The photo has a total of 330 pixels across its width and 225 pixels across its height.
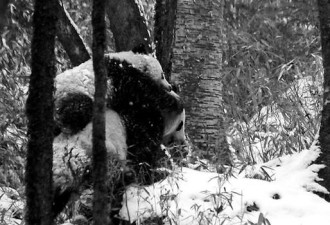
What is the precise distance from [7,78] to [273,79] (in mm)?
3095

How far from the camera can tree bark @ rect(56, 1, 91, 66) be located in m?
4.90

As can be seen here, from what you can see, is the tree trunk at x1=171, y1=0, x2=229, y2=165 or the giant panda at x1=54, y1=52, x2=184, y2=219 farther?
the tree trunk at x1=171, y1=0, x2=229, y2=165

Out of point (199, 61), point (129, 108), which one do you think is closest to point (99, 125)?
point (129, 108)

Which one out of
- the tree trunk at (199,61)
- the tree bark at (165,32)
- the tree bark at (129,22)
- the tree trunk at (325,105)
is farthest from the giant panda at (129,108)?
the tree trunk at (199,61)

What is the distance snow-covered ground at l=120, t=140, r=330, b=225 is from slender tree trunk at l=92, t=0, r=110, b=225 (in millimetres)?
1194

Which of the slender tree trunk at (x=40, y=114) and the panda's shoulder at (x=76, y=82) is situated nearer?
the slender tree trunk at (x=40, y=114)

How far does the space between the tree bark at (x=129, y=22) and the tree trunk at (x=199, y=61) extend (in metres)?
0.82

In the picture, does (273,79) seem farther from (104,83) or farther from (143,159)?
(104,83)

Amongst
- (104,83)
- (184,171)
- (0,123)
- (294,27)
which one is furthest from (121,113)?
(294,27)

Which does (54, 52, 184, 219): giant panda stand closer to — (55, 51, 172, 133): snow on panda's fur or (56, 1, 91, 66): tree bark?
(55, 51, 172, 133): snow on panda's fur

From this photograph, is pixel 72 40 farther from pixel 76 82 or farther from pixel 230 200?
pixel 230 200

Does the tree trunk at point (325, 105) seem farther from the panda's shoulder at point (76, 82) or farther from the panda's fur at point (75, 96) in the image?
the panda's shoulder at point (76, 82)

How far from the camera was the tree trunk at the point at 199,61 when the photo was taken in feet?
17.2

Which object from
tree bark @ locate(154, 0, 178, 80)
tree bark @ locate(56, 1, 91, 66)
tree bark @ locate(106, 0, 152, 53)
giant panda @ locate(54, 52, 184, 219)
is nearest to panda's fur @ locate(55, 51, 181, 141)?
giant panda @ locate(54, 52, 184, 219)
